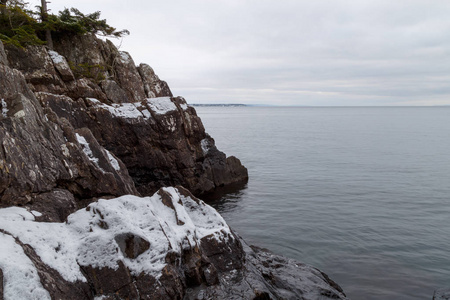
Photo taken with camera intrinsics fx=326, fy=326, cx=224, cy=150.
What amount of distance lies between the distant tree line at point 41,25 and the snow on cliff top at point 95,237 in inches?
838

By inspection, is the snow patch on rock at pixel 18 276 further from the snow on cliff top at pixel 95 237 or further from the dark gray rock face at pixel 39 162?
the dark gray rock face at pixel 39 162

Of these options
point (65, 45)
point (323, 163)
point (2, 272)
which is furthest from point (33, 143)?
point (323, 163)

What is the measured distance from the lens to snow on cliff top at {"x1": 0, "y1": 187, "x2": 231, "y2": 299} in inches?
291

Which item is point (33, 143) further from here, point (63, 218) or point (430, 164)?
point (430, 164)

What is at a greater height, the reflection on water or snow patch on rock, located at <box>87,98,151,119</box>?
snow patch on rock, located at <box>87,98,151,119</box>

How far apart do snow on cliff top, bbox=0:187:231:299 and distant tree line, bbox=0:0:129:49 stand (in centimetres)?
2127

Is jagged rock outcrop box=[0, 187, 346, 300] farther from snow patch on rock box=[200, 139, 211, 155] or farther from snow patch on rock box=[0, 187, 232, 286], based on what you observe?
snow patch on rock box=[200, 139, 211, 155]

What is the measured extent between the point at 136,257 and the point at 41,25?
93.6 ft

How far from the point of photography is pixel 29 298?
22.8 ft

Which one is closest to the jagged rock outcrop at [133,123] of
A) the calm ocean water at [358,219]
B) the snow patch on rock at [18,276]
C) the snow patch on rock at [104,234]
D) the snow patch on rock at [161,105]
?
the snow patch on rock at [161,105]

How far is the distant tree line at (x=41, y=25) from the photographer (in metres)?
25.9

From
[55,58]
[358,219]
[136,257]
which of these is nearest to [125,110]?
[55,58]

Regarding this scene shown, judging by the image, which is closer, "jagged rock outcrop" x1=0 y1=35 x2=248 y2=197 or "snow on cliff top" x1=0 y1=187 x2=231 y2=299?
"snow on cliff top" x1=0 y1=187 x2=231 y2=299

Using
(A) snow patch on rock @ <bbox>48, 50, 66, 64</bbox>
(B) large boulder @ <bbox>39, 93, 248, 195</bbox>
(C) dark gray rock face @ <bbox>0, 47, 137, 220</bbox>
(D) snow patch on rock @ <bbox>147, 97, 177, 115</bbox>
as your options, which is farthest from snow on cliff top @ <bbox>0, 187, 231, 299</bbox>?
(A) snow patch on rock @ <bbox>48, 50, 66, 64</bbox>
